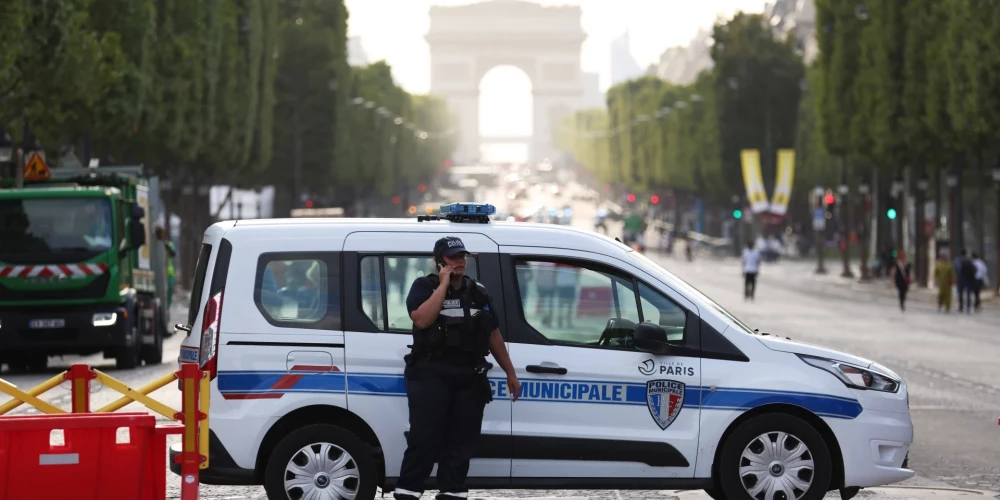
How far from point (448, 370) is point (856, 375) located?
7.69ft

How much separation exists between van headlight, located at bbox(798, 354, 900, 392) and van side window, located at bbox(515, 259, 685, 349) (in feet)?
2.56

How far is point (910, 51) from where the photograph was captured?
51781 millimetres

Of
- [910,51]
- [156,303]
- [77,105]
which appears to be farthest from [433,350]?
[910,51]

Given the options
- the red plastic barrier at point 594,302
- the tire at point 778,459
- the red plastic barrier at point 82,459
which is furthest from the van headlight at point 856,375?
the red plastic barrier at point 82,459

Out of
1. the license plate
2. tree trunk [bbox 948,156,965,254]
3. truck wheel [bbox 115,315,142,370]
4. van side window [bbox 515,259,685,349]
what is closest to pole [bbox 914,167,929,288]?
tree trunk [bbox 948,156,965,254]

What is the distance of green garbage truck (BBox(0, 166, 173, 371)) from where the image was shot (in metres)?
21.7

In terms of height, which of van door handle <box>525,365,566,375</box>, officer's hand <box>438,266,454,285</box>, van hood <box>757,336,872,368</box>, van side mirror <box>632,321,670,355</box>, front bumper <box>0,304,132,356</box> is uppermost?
officer's hand <box>438,266,454,285</box>

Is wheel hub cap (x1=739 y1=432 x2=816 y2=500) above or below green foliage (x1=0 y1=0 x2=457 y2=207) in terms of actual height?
below

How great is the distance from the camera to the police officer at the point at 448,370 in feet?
30.4

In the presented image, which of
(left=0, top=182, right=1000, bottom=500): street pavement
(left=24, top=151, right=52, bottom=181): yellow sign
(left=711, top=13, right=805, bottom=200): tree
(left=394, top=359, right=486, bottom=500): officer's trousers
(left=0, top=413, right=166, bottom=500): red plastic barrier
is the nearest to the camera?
(left=0, top=413, right=166, bottom=500): red plastic barrier

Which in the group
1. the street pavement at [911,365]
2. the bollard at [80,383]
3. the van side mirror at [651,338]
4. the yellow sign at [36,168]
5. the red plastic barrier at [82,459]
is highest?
the yellow sign at [36,168]

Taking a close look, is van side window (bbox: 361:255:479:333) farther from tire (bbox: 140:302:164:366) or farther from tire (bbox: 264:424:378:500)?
tire (bbox: 140:302:164:366)

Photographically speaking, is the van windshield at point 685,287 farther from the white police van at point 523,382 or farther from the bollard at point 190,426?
the bollard at point 190,426

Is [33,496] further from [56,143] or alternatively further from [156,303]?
[56,143]
